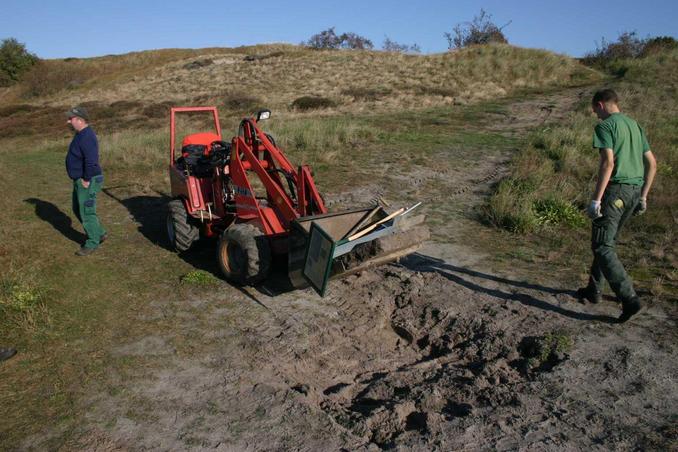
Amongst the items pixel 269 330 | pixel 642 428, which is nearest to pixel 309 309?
pixel 269 330

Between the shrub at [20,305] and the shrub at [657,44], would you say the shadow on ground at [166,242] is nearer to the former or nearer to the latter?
the shrub at [20,305]

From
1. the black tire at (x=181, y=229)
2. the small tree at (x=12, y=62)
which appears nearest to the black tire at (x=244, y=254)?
the black tire at (x=181, y=229)

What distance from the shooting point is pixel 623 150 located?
4789mm

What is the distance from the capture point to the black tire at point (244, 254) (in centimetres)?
574

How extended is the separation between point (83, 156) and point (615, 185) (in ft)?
19.5

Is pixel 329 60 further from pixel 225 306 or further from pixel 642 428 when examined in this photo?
pixel 642 428

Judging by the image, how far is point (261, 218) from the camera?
19.8ft

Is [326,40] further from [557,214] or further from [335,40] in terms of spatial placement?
[557,214]

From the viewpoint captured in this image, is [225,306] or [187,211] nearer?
[225,306]

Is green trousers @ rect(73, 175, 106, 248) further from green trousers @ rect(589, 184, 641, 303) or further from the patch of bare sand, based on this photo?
green trousers @ rect(589, 184, 641, 303)

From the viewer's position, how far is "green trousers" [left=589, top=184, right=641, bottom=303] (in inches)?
187

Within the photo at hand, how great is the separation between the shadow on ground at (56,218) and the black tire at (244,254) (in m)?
2.84

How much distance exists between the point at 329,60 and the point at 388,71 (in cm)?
672

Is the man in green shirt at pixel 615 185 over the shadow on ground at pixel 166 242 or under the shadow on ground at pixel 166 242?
over
